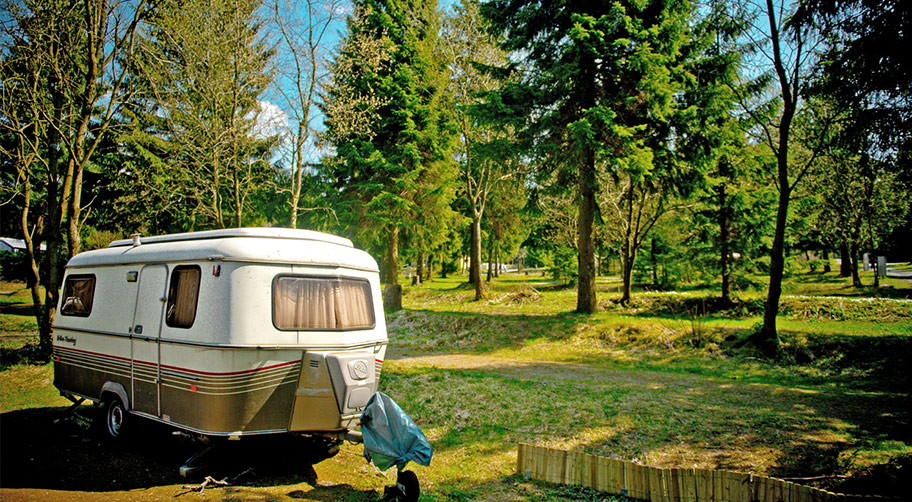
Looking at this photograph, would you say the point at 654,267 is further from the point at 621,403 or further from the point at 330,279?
the point at 330,279

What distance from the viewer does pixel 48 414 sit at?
8297 millimetres

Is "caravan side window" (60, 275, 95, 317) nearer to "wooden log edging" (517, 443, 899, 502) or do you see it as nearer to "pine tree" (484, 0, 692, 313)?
"wooden log edging" (517, 443, 899, 502)

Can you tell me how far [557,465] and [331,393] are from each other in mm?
2846

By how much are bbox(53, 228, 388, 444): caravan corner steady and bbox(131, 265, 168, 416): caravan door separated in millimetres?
15

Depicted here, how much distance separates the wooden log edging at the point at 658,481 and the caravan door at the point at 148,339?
15.4 feet

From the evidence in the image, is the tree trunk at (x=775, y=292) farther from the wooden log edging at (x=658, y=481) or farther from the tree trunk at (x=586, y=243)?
the wooden log edging at (x=658, y=481)

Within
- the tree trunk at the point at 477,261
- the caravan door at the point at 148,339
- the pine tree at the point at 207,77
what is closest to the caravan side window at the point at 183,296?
the caravan door at the point at 148,339

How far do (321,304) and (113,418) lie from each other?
3.69m

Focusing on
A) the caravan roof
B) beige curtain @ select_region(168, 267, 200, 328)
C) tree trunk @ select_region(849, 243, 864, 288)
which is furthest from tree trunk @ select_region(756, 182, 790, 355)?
tree trunk @ select_region(849, 243, 864, 288)

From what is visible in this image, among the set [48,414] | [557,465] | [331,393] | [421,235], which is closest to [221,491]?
[331,393]

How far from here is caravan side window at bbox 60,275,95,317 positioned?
24.3 ft

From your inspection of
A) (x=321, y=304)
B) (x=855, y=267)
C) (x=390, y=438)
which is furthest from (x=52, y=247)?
(x=855, y=267)

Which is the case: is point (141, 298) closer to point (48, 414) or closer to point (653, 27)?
point (48, 414)

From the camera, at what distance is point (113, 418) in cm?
681
